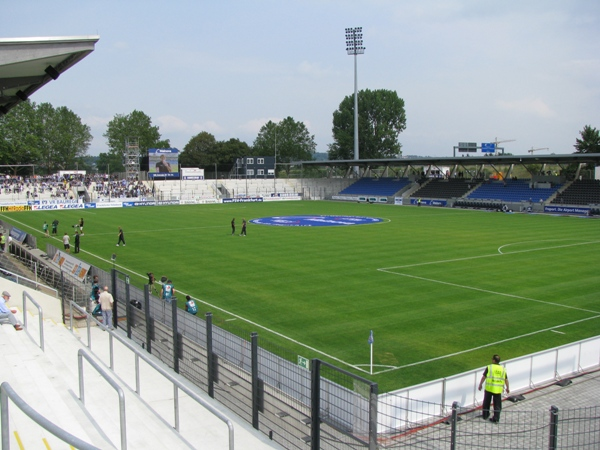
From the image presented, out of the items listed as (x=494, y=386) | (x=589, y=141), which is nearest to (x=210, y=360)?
(x=494, y=386)

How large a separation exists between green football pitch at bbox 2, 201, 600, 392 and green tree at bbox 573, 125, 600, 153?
2203 inches

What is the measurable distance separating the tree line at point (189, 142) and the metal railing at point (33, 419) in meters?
105

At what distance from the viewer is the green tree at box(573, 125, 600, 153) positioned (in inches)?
3720

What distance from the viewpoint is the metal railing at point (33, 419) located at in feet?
13.6

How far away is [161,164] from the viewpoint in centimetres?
8819

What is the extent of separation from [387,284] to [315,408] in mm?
16215

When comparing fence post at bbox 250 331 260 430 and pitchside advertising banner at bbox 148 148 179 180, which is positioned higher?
pitchside advertising banner at bbox 148 148 179 180

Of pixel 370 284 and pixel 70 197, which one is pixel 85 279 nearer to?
pixel 370 284

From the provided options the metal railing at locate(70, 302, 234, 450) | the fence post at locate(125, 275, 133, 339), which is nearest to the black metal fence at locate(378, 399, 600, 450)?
the metal railing at locate(70, 302, 234, 450)

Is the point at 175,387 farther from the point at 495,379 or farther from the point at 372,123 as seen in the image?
the point at 372,123

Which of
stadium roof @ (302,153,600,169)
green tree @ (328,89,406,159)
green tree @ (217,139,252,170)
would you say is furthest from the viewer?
green tree @ (217,139,252,170)

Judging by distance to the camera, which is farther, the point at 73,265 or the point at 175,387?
the point at 73,265

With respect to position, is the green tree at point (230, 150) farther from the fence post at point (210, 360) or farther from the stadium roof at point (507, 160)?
the fence post at point (210, 360)

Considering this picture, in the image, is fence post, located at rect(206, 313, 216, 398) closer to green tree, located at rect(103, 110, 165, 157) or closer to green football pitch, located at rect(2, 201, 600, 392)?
green football pitch, located at rect(2, 201, 600, 392)
